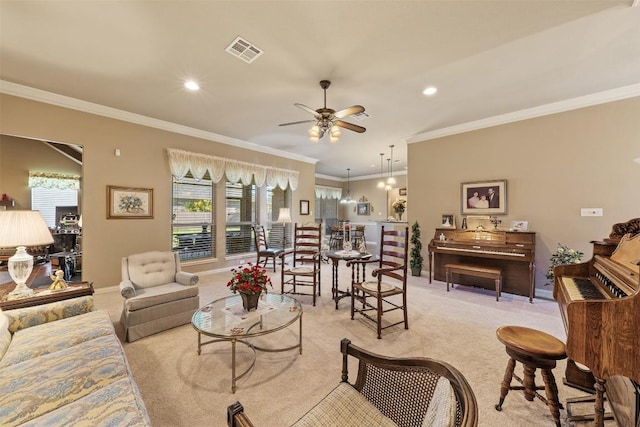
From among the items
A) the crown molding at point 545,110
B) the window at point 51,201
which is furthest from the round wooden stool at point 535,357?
the window at point 51,201

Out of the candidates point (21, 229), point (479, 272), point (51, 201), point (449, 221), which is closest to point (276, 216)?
point (449, 221)

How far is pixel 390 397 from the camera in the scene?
3.86 ft

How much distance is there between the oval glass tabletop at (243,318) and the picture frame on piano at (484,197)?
3.86 metres

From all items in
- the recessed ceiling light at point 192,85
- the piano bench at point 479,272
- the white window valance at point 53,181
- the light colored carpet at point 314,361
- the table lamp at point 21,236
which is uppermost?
the recessed ceiling light at point 192,85

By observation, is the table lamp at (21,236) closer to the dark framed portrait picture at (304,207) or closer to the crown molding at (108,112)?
the crown molding at (108,112)

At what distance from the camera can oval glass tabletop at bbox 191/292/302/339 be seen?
77.4 inches

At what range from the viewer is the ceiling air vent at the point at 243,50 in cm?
252

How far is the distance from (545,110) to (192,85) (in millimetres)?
5212

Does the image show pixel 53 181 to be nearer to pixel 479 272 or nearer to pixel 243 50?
pixel 243 50

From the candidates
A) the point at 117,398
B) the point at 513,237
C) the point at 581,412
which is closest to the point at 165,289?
the point at 117,398

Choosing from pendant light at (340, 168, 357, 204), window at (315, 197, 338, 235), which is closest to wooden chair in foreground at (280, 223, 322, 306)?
window at (315, 197, 338, 235)

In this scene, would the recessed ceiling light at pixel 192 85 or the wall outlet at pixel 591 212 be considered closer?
the recessed ceiling light at pixel 192 85

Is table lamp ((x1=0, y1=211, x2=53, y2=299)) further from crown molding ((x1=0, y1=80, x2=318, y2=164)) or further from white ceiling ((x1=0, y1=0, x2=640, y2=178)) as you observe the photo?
crown molding ((x1=0, y1=80, x2=318, y2=164))

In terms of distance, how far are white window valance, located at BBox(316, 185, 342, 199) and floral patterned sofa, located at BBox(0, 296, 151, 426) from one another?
855 centimetres
